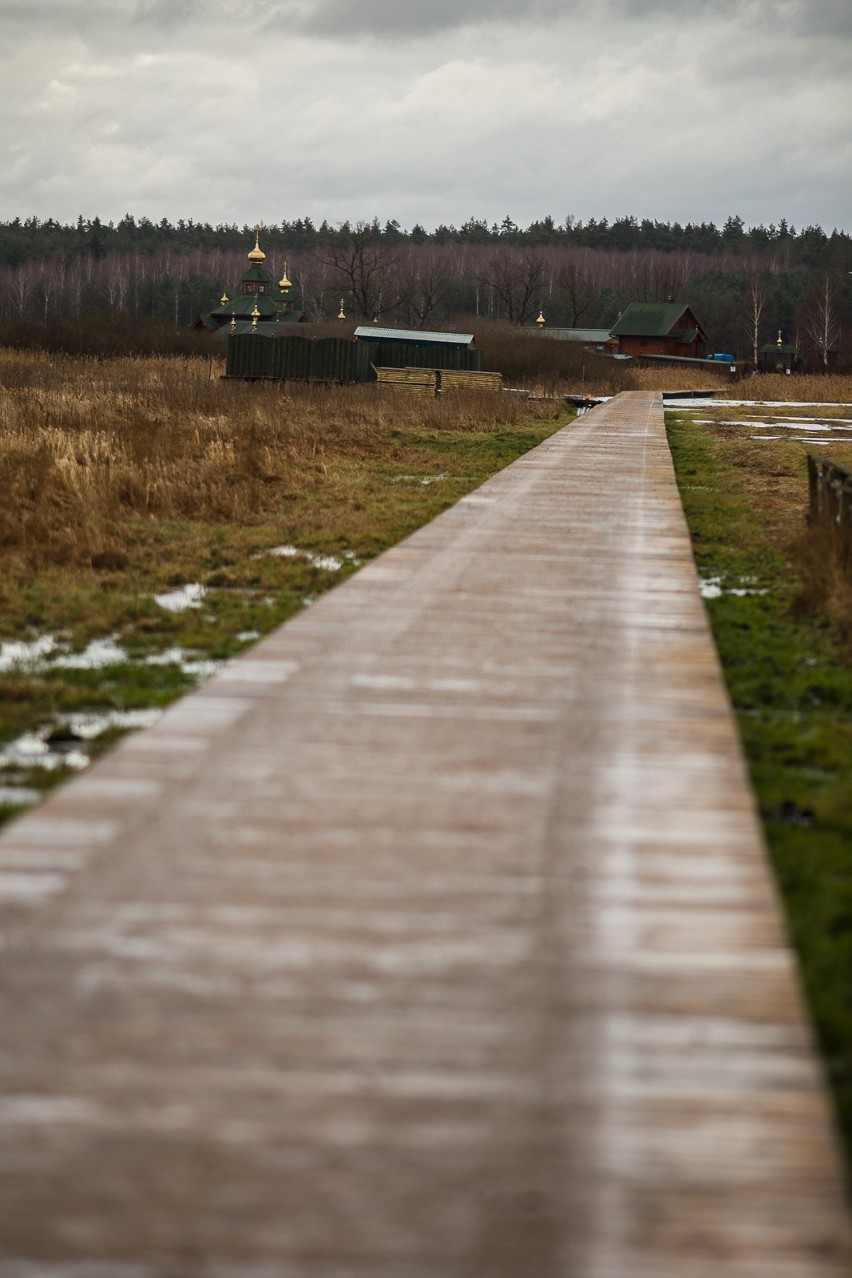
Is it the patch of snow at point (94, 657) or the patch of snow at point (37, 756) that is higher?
the patch of snow at point (94, 657)

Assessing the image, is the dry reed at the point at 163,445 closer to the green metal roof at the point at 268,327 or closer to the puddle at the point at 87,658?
the puddle at the point at 87,658

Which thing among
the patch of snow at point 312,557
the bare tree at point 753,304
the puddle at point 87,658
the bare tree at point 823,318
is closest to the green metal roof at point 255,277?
the bare tree at point 823,318

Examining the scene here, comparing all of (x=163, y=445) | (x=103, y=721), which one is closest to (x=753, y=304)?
(x=163, y=445)

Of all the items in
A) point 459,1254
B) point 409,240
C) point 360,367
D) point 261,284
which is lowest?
point 459,1254

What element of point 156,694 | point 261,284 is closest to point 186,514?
point 156,694

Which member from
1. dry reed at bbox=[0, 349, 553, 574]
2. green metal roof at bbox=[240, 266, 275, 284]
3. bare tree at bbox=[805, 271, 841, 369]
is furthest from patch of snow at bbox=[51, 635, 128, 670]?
bare tree at bbox=[805, 271, 841, 369]

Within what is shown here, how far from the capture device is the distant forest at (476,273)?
388 feet

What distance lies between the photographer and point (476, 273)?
148m

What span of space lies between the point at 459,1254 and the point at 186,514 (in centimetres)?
1127

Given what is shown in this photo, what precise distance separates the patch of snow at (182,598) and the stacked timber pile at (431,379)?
25.0 meters

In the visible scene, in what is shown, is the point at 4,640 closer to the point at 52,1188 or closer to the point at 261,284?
the point at 52,1188

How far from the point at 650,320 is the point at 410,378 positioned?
65.9 metres

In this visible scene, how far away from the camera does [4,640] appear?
7.61m

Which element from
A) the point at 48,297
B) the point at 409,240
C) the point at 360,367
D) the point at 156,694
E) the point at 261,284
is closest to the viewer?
the point at 156,694
